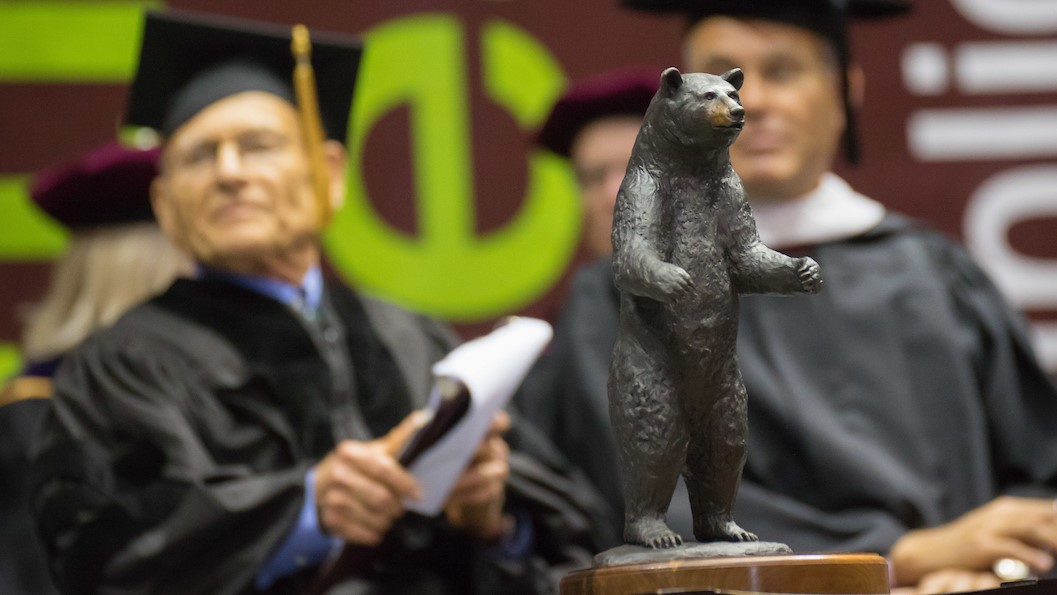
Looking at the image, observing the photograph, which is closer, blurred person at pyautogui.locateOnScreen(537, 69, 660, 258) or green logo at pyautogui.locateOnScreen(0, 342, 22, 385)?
blurred person at pyautogui.locateOnScreen(537, 69, 660, 258)

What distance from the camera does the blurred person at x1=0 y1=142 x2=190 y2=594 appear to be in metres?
3.51

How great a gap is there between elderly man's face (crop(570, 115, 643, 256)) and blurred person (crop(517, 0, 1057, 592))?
49 centimetres

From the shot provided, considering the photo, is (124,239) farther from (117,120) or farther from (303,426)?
(303,426)

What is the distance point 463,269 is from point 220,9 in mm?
1004

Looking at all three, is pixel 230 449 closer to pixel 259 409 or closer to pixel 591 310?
pixel 259 409

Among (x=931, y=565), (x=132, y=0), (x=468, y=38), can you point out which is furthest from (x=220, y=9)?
(x=931, y=565)

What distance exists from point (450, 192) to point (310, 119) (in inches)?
43.7

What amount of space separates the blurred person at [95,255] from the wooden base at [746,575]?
2211 mm

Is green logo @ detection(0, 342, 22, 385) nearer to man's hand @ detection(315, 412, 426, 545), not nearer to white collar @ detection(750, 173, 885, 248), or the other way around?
man's hand @ detection(315, 412, 426, 545)

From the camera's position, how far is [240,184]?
2.86 m

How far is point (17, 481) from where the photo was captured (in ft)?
10.9

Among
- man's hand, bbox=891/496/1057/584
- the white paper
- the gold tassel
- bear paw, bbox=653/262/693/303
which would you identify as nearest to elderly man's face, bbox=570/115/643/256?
the gold tassel

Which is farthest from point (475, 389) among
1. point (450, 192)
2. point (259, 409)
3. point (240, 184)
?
point (450, 192)

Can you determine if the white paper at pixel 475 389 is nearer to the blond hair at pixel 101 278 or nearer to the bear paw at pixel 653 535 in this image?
the bear paw at pixel 653 535
